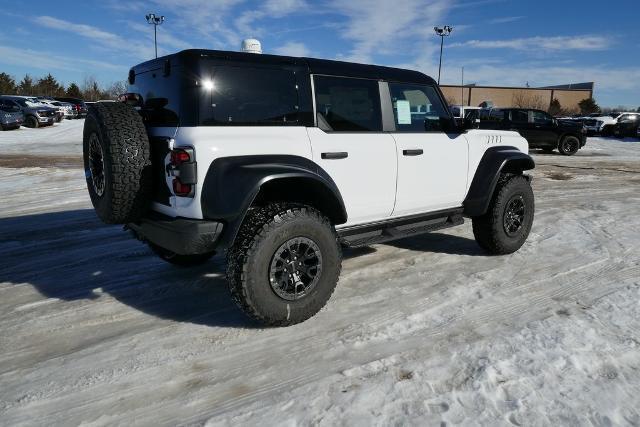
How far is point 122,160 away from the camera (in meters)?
3.05

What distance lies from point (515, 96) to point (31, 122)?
201 ft

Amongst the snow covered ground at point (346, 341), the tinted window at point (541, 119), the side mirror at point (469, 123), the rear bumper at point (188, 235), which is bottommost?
the snow covered ground at point (346, 341)

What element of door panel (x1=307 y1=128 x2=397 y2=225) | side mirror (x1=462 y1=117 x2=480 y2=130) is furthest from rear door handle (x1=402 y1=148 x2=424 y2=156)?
side mirror (x1=462 y1=117 x2=480 y2=130)

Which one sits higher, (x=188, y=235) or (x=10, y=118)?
(x=10, y=118)

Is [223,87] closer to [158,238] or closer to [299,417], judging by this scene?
[158,238]

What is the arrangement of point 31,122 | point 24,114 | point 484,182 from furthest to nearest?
point 31,122 < point 24,114 < point 484,182

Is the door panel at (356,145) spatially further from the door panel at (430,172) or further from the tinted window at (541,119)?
the tinted window at (541,119)

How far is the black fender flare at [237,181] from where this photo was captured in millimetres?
2965

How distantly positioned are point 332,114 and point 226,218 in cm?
126

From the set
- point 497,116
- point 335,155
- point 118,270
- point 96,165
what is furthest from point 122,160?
point 497,116

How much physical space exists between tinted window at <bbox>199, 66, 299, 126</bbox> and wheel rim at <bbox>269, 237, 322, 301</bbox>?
2.95ft

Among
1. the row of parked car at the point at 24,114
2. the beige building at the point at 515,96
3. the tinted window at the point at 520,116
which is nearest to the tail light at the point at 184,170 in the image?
the tinted window at the point at 520,116

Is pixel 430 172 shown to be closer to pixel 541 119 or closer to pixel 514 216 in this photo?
pixel 514 216

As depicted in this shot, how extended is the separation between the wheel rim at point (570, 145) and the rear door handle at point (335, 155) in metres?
15.9
